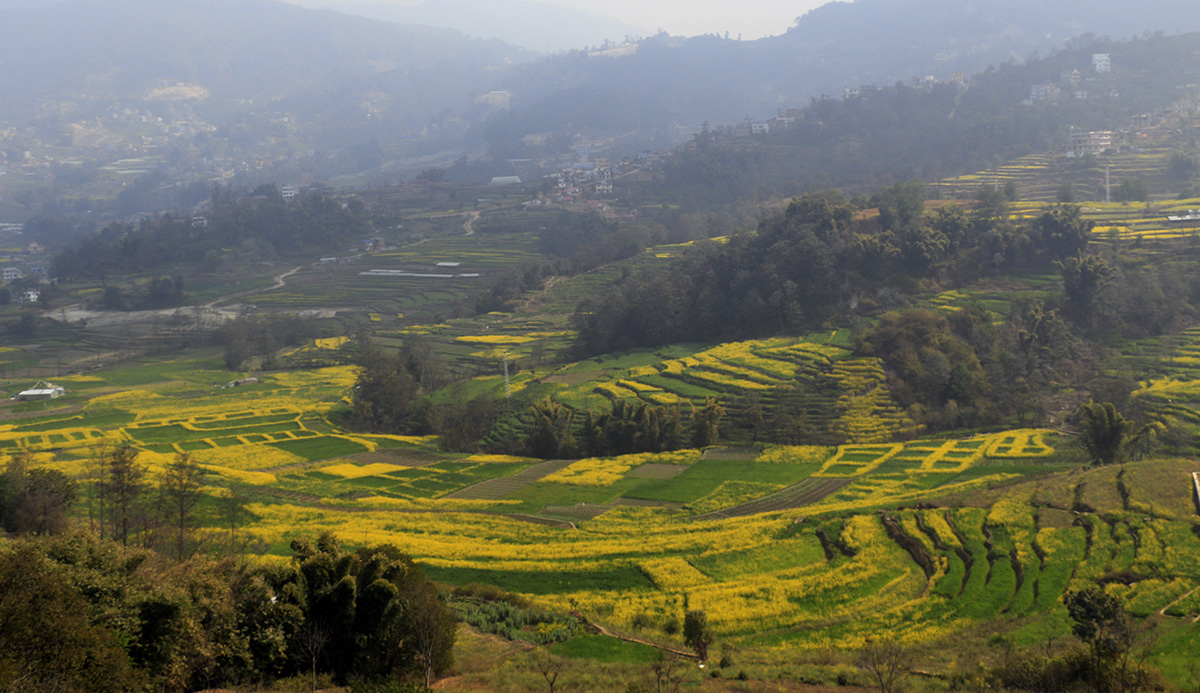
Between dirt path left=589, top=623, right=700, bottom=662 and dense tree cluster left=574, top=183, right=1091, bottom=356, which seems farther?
dense tree cluster left=574, top=183, right=1091, bottom=356

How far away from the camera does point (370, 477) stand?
134ft

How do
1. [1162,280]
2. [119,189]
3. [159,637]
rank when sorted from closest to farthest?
[159,637] → [1162,280] → [119,189]

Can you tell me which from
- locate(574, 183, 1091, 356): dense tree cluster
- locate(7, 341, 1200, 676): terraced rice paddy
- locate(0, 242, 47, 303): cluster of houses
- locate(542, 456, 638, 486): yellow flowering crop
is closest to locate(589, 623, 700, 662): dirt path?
locate(7, 341, 1200, 676): terraced rice paddy

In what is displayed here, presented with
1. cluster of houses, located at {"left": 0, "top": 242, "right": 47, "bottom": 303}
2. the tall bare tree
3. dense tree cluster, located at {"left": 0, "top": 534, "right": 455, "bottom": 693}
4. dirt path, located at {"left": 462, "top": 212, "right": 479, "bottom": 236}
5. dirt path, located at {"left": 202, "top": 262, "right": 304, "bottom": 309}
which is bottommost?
the tall bare tree

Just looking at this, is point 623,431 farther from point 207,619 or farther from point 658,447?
point 207,619

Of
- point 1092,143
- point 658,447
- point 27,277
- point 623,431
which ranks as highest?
point 1092,143

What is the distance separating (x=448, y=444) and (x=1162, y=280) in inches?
1935

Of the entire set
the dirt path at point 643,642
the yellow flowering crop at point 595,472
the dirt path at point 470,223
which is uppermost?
the dirt path at point 470,223

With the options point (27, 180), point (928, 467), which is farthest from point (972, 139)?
point (27, 180)

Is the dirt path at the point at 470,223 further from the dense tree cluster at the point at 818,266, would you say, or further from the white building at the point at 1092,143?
the white building at the point at 1092,143

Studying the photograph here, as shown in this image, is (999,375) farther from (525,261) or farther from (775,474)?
(525,261)

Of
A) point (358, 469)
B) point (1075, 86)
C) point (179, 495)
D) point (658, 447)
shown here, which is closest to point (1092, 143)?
point (1075, 86)

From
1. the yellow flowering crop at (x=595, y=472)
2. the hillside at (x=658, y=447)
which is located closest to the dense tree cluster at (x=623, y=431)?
the hillside at (x=658, y=447)

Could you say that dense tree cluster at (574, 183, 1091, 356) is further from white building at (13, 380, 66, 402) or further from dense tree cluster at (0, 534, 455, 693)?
dense tree cluster at (0, 534, 455, 693)
